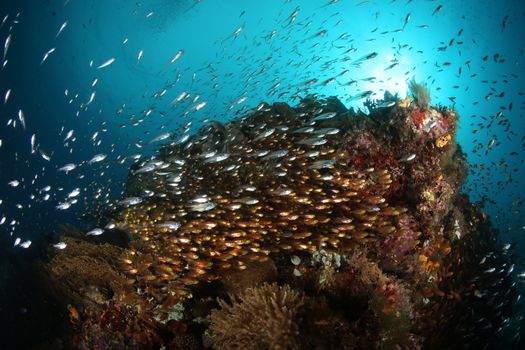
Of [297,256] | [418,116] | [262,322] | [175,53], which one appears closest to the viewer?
[262,322]

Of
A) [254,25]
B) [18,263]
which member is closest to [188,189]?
[18,263]

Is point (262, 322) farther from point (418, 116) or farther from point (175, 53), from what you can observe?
point (175, 53)

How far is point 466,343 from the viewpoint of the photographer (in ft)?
29.3

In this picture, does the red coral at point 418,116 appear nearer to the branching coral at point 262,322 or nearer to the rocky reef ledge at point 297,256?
the rocky reef ledge at point 297,256

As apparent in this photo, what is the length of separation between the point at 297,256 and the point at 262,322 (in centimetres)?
240

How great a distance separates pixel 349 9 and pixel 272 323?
4585 cm

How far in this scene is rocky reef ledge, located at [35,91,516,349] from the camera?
5125 millimetres

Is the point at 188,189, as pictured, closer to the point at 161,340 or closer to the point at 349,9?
the point at 161,340

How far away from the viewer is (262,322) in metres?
4.35

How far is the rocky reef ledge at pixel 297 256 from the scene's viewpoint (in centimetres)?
512

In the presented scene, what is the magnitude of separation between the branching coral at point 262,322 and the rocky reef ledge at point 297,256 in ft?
0.07

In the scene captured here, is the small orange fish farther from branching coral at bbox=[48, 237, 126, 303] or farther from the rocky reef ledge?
branching coral at bbox=[48, 237, 126, 303]

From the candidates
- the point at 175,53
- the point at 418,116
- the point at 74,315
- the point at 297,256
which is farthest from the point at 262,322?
the point at 175,53

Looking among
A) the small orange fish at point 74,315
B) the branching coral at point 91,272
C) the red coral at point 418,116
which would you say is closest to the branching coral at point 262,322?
the branching coral at point 91,272
